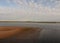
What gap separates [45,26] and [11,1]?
18 cm

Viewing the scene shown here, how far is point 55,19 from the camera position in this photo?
623 mm

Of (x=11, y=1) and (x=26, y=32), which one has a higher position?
(x=11, y=1)

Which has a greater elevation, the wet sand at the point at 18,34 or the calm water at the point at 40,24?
the calm water at the point at 40,24

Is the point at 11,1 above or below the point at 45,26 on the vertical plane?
above

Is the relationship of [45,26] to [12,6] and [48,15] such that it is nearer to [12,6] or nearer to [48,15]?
[48,15]

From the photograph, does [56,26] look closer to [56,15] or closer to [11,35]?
[56,15]

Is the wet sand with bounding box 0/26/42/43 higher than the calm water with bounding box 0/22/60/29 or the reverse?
the reverse

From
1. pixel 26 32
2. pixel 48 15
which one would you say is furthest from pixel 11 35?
pixel 48 15

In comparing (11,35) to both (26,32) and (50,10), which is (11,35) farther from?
(50,10)

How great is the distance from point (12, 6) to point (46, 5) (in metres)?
0.14

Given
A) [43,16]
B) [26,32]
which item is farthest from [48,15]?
[26,32]

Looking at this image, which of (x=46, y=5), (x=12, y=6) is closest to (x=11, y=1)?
(x=12, y=6)

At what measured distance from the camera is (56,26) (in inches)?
24.6

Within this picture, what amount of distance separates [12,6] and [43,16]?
Result: 13 centimetres
